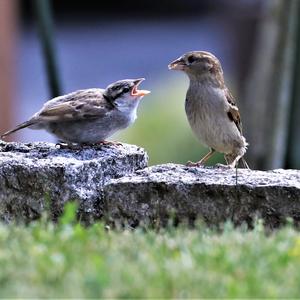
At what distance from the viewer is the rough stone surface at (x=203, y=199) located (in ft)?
24.2

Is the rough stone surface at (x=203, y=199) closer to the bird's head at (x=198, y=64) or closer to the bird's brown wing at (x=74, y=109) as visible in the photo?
the bird's brown wing at (x=74, y=109)

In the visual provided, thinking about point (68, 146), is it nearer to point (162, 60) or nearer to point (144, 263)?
point (144, 263)

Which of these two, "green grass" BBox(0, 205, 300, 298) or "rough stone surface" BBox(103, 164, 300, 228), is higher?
"green grass" BBox(0, 205, 300, 298)

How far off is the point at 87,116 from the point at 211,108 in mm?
1310

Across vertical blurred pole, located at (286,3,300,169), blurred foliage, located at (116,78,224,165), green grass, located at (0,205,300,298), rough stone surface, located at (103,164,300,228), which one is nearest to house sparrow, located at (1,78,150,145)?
rough stone surface, located at (103,164,300,228)

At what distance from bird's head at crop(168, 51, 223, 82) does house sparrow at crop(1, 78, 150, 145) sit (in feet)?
3.18

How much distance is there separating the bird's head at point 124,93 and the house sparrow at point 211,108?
2.32 feet

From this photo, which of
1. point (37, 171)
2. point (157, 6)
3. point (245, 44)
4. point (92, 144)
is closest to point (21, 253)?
point (37, 171)

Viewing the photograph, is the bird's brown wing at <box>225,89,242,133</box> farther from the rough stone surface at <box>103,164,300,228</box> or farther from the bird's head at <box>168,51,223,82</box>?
the rough stone surface at <box>103,164,300,228</box>

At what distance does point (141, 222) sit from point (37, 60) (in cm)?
2295

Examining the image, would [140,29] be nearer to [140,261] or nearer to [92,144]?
[92,144]

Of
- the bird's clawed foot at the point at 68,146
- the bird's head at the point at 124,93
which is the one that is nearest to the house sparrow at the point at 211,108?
the bird's head at the point at 124,93

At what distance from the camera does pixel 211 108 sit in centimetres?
935

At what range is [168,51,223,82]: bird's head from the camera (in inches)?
378
